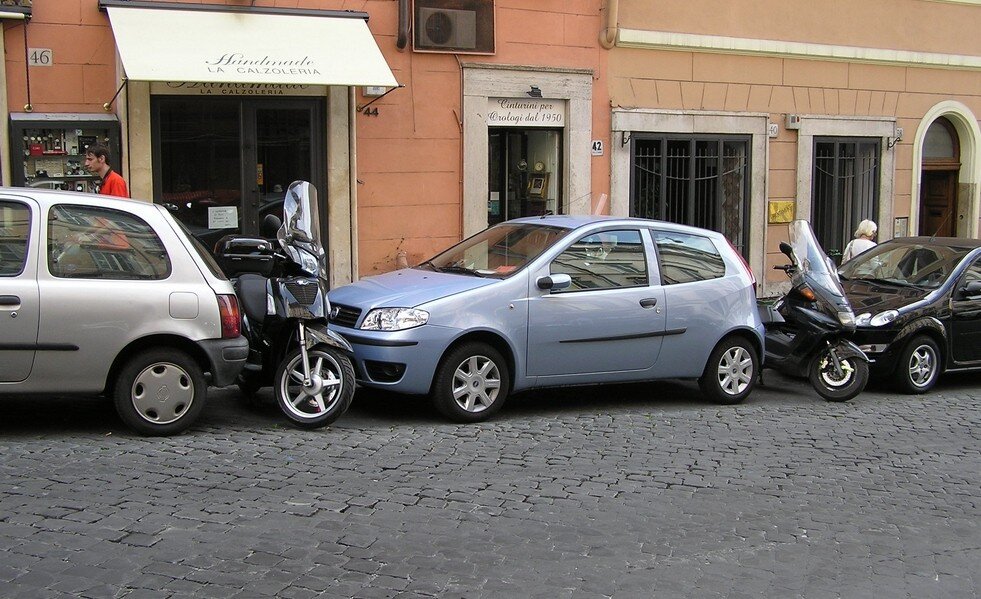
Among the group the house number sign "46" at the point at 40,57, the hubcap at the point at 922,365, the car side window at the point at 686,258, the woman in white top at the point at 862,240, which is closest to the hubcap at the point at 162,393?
the car side window at the point at 686,258

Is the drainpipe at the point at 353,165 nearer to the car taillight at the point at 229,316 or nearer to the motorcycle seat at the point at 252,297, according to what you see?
the motorcycle seat at the point at 252,297

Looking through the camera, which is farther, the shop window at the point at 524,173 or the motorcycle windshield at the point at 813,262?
the shop window at the point at 524,173

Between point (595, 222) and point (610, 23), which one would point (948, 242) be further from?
point (610, 23)

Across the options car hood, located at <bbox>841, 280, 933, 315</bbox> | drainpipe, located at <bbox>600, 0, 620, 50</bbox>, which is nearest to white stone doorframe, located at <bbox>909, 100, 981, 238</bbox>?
drainpipe, located at <bbox>600, 0, 620, 50</bbox>

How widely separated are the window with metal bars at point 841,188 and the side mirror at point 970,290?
7.11m

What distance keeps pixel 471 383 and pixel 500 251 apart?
1409 millimetres

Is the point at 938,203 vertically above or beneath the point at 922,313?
above

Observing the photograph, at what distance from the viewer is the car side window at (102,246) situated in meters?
7.50

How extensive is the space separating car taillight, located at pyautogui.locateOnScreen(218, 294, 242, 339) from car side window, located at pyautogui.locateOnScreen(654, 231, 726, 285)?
11.9 ft

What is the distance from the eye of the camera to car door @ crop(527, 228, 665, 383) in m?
8.99

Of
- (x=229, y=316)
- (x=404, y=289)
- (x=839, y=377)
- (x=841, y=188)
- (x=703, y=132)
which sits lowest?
(x=839, y=377)

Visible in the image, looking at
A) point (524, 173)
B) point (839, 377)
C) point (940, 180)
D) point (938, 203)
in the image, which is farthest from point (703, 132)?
point (839, 377)

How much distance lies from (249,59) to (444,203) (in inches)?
135

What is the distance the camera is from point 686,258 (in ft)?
32.6
